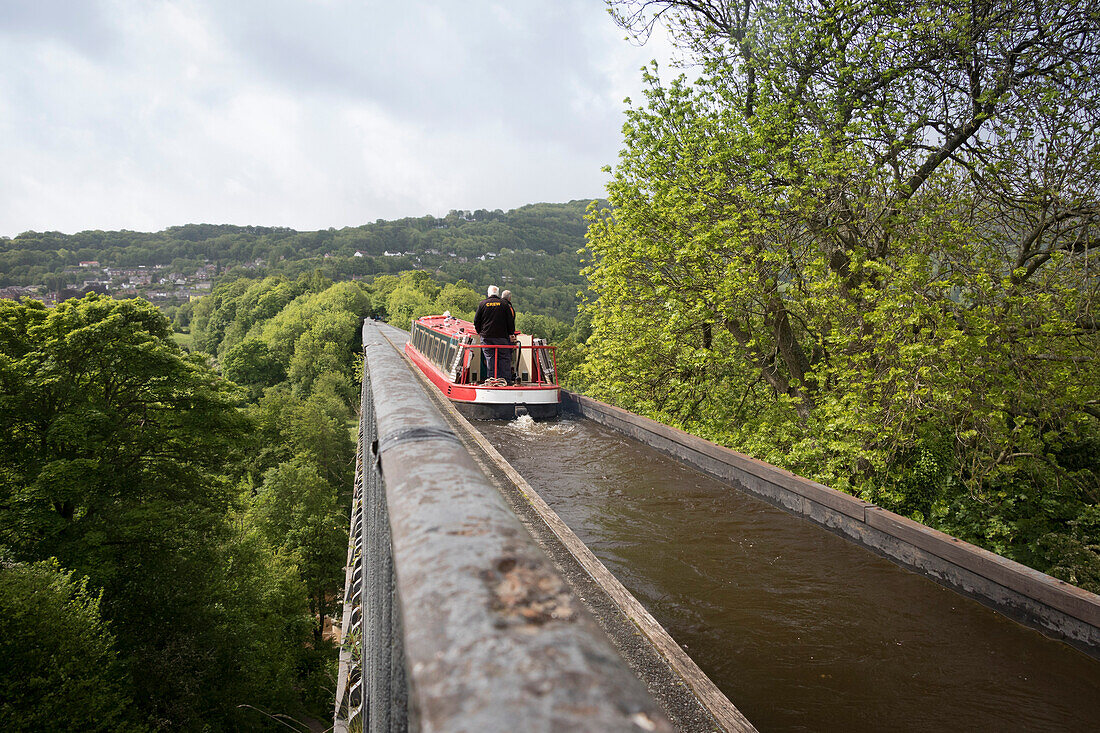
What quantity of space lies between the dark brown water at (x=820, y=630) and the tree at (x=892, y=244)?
2.73 m

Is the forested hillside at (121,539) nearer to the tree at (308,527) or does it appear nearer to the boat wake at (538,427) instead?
the boat wake at (538,427)

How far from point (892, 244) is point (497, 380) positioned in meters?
7.67

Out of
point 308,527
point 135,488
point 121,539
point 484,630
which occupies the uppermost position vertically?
point 484,630

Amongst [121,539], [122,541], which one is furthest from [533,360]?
[122,541]

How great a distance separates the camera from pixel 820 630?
427 cm

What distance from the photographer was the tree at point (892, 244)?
6.84 metres

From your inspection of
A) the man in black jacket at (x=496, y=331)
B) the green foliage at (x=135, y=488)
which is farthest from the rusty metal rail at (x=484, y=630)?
the green foliage at (x=135, y=488)

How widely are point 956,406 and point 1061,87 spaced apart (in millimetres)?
4447

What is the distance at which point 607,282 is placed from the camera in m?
12.5

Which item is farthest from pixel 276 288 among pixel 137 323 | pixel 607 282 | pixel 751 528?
pixel 751 528

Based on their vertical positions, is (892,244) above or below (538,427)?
above

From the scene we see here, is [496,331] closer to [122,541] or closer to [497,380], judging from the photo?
[497,380]

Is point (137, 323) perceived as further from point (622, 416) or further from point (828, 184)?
point (828, 184)

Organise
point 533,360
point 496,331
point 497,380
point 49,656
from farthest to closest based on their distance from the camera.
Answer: point 533,360 → point 496,331 → point 497,380 → point 49,656
